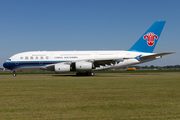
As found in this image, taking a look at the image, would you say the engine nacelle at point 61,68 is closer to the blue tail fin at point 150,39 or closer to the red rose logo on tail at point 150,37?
the blue tail fin at point 150,39

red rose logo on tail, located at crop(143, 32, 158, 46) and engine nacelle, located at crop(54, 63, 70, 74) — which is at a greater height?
red rose logo on tail, located at crop(143, 32, 158, 46)

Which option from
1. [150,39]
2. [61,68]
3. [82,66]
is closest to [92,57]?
[82,66]

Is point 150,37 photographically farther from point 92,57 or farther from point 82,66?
point 82,66

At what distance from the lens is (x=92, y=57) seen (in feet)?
95.2

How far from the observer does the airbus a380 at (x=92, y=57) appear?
91.6ft

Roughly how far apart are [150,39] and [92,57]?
1031 cm

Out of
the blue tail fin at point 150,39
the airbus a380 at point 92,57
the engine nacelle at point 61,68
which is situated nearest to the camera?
the engine nacelle at point 61,68

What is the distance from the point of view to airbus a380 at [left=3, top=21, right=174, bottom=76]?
27.9 metres

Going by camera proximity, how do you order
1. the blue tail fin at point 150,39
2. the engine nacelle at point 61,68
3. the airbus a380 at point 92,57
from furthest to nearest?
the blue tail fin at point 150,39
the airbus a380 at point 92,57
the engine nacelle at point 61,68

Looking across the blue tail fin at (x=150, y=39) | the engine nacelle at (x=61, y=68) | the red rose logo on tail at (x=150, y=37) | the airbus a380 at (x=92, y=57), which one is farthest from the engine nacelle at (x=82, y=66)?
the red rose logo on tail at (x=150, y=37)

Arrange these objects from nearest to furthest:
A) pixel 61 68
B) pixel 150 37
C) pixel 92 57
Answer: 1. pixel 61 68
2. pixel 92 57
3. pixel 150 37

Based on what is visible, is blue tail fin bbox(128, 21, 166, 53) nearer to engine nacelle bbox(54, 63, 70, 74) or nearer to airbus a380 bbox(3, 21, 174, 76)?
airbus a380 bbox(3, 21, 174, 76)

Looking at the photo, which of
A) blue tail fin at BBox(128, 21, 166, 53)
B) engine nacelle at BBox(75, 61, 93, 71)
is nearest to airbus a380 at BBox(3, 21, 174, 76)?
blue tail fin at BBox(128, 21, 166, 53)

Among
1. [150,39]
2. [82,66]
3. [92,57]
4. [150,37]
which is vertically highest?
[150,37]
